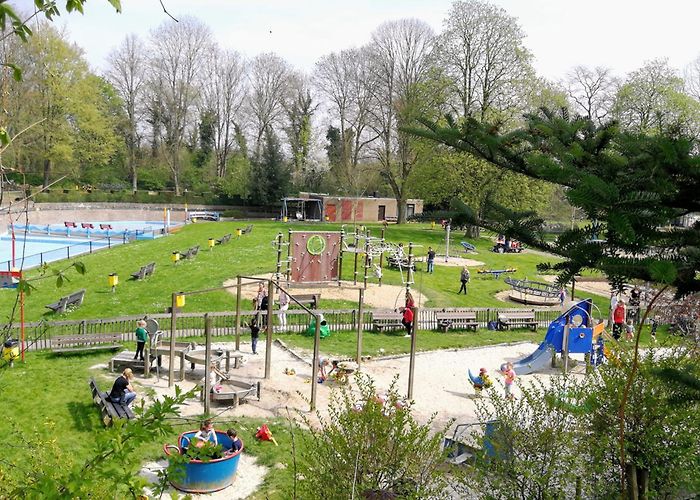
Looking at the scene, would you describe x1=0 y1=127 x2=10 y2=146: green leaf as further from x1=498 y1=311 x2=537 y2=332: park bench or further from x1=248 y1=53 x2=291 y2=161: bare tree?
x1=248 y1=53 x2=291 y2=161: bare tree

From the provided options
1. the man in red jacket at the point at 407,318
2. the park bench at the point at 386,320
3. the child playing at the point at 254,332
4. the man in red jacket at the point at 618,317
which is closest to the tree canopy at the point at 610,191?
the child playing at the point at 254,332

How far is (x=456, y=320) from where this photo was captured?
70.9 feet

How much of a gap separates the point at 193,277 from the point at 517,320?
45.7ft

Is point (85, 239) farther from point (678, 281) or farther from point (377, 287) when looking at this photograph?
point (678, 281)

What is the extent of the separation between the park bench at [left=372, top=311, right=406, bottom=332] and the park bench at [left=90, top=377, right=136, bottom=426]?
10.2 meters

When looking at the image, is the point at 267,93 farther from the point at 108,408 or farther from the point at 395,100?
the point at 108,408

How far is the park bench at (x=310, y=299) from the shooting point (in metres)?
22.1

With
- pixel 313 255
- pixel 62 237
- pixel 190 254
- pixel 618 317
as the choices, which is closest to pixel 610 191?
pixel 618 317

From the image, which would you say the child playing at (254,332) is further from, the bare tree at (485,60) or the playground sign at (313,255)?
the bare tree at (485,60)

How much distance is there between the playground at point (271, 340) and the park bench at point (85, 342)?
10.3 inches

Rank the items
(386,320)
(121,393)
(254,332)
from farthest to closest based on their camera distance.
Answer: (386,320) < (254,332) < (121,393)

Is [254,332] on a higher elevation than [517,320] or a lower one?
higher

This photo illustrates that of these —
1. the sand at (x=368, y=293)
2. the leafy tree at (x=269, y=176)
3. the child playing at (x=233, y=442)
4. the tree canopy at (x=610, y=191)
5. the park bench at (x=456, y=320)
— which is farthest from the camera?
the leafy tree at (x=269, y=176)

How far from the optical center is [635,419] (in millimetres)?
8133
